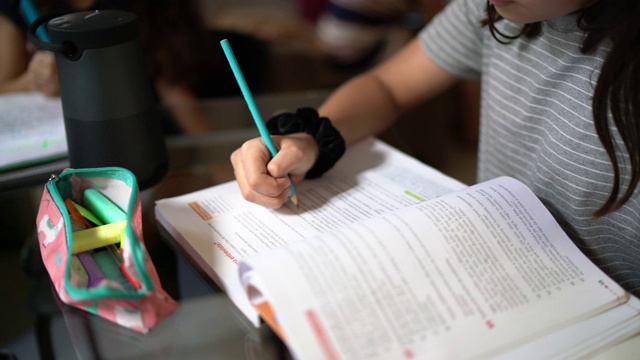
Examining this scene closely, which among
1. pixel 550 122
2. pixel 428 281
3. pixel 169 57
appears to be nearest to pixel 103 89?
pixel 428 281

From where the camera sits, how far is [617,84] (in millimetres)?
589

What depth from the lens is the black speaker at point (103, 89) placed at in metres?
0.64

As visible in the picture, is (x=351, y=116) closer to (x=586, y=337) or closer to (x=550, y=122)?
(x=550, y=122)

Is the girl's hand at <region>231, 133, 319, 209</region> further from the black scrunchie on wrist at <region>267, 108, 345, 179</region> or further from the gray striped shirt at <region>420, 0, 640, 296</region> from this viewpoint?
the gray striped shirt at <region>420, 0, 640, 296</region>

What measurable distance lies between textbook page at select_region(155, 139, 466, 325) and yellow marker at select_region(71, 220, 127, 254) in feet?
0.24

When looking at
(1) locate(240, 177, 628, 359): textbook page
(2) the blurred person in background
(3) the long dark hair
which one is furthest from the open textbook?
(2) the blurred person in background

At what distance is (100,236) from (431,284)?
12.4 inches

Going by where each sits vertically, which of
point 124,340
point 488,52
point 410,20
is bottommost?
Answer: point 410,20

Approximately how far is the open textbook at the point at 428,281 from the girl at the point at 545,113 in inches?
3.8

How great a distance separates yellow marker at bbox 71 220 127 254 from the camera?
564mm

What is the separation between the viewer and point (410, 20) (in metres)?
1.75

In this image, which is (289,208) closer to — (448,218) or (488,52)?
(448,218)

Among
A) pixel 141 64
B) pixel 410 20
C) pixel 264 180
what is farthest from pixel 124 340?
pixel 410 20

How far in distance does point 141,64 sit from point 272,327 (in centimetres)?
36
